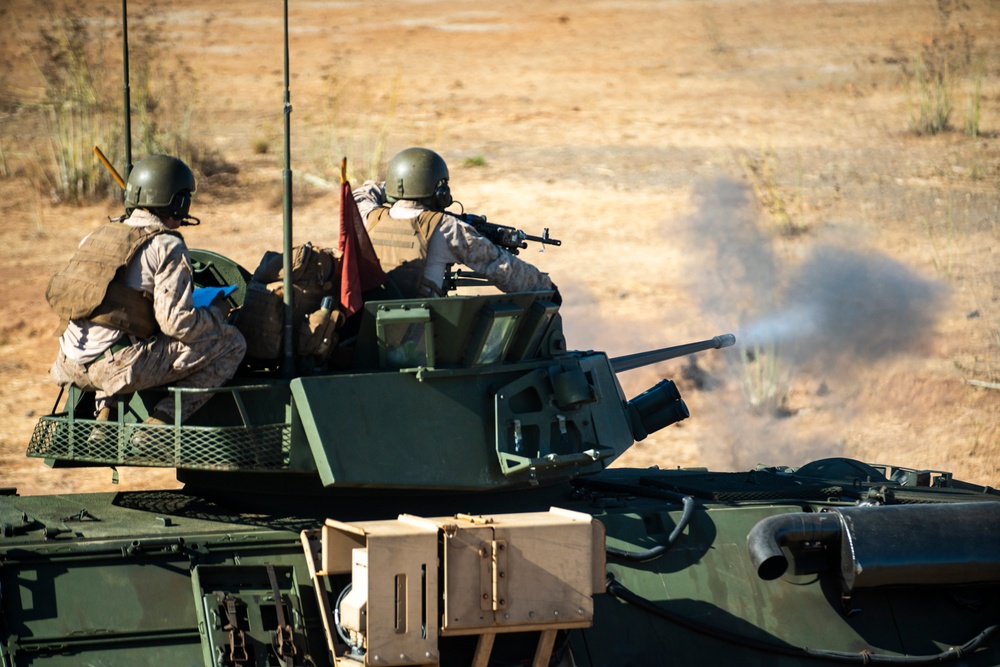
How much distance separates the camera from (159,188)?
906cm

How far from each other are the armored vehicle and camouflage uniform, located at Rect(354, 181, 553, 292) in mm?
495

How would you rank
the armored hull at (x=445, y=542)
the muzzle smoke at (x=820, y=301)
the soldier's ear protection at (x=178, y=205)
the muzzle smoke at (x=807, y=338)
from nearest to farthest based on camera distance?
the armored hull at (x=445, y=542) < the soldier's ear protection at (x=178, y=205) < the muzzle smoke at (x=807, y=338) < the muzzle smoke at (x=820, y=301)

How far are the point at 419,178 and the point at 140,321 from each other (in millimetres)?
1977

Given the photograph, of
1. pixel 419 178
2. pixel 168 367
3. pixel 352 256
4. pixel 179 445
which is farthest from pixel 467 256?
pixel 179 445

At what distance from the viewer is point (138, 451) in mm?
8820

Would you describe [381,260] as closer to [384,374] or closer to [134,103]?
[384,374]

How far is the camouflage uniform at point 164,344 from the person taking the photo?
884cm

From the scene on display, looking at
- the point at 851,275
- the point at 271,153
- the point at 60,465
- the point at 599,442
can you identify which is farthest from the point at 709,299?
the point at 60,465

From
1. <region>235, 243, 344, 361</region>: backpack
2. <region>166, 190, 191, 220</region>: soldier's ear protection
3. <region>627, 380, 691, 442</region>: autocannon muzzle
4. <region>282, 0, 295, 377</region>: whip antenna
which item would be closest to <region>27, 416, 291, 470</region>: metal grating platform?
<region>282, 0, 295, 377</region>: whip antenna

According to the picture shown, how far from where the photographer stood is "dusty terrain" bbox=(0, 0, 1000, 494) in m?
20.0

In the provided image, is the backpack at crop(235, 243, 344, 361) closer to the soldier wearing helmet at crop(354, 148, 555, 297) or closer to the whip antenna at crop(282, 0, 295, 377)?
the whip antenna at crop(282, 0, 295, 377)

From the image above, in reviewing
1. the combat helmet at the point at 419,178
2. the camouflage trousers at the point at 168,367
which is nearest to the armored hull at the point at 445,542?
the camouflage trousers at the point at 168,367

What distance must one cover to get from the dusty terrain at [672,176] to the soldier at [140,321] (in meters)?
8.49

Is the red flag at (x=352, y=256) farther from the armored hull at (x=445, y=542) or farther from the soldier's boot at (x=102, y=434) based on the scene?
the soldier's boot at (x=102, y=434)
